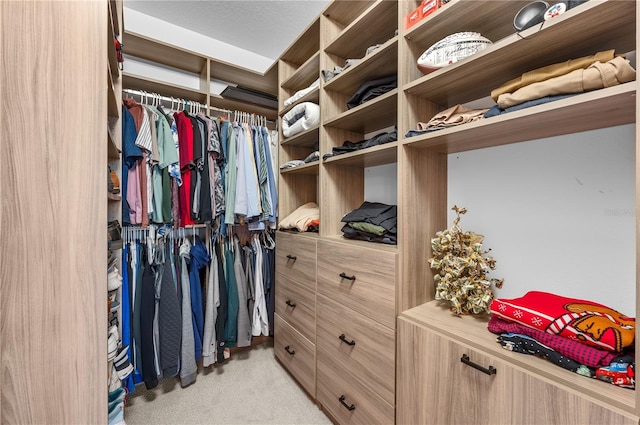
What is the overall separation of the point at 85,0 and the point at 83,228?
649 millimetres

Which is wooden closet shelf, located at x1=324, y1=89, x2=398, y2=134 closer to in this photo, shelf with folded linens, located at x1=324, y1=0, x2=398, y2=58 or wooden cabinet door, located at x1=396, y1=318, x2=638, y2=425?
shelf with folded linens, located at x1=324, y1=0, x2=398, y2=58

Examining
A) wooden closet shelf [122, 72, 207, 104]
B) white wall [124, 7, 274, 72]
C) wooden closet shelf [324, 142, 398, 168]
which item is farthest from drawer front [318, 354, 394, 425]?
white wall [124, 7, 274, 72]

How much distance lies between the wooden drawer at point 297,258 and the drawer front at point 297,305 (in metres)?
0.05

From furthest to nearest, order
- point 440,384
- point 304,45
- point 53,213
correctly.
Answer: point 304,45
point 440,384
point 53,213

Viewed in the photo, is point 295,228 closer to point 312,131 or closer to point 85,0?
point 312,131

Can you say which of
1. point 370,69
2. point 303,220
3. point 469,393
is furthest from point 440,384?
point 370,69

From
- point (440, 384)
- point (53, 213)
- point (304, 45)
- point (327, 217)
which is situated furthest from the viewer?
point (304, 45)

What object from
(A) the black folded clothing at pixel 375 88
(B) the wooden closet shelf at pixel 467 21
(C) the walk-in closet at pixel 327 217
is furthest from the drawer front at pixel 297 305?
(B) the wooden closet shelf at pixel 467 21

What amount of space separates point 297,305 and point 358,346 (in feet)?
1.90

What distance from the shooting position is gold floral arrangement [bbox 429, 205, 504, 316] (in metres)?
1.10

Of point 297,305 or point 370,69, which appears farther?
point 297,305

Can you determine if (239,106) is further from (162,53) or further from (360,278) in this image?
(360,278)

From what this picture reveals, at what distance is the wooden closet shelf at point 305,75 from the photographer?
5.74ft

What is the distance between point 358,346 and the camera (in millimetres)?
1315
